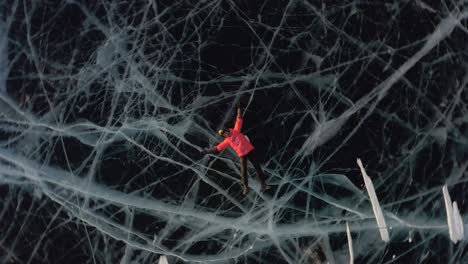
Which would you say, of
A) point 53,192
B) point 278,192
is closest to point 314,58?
point 278,192

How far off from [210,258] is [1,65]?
2.51ft

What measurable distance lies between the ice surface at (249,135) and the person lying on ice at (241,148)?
0.02 metres

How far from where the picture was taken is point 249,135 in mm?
1531

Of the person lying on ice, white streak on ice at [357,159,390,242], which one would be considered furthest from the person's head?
white streak on ice at [357,159,390,242]

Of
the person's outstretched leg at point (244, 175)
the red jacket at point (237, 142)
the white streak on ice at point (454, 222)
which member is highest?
the red jacket at point (237, 142)

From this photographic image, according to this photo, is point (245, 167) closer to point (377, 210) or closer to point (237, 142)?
point (237, 142)

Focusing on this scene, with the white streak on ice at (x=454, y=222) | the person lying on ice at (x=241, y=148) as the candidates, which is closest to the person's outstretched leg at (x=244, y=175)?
the person lying on ice at (x=241, y=148)

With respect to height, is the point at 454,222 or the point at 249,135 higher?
the point at 249,135

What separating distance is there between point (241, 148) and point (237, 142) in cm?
2

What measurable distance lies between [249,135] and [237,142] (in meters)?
0.07

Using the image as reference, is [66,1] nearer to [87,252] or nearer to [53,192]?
[53,192]

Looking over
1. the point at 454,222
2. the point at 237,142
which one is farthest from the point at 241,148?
the point at 454,222

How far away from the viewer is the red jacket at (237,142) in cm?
147

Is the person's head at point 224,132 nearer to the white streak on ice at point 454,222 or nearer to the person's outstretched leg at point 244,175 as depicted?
the person's outstretched leg at point 244,175
